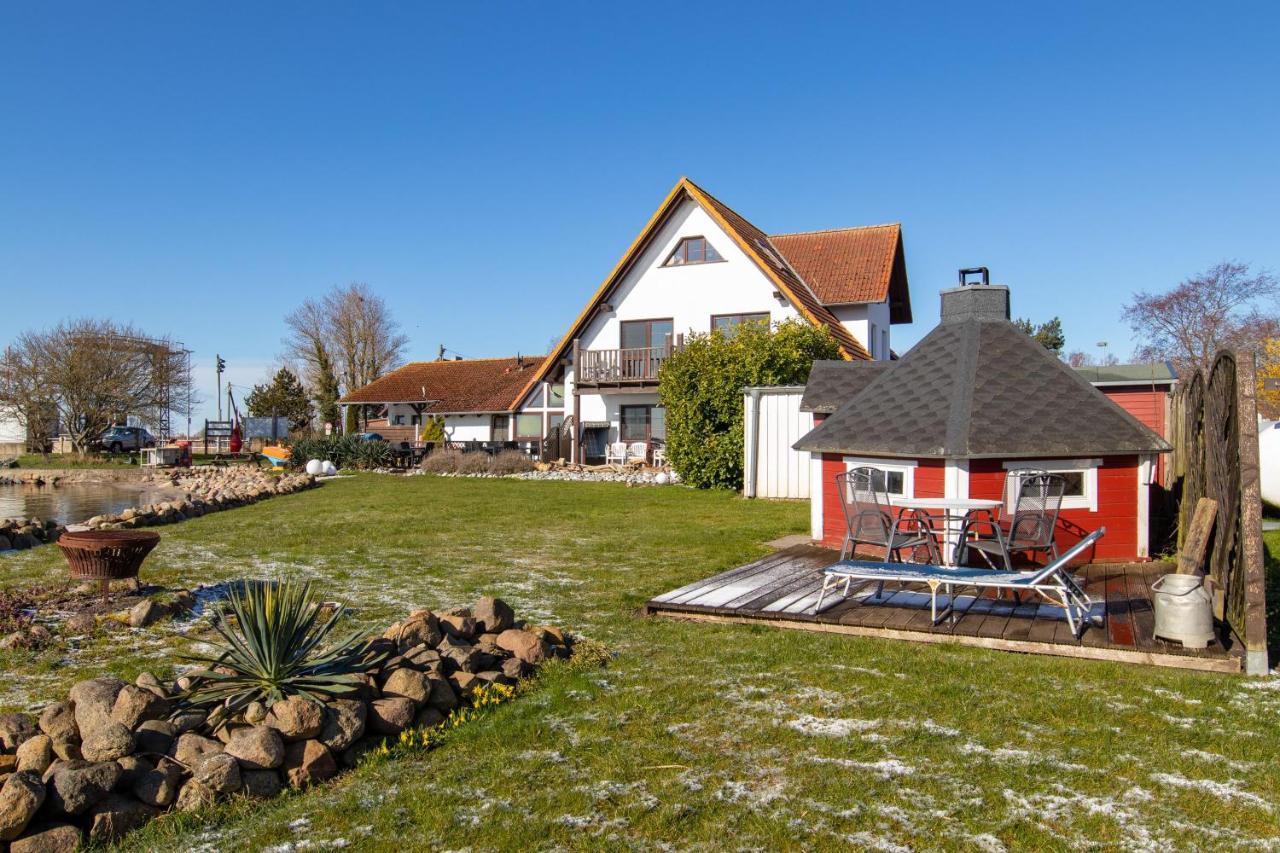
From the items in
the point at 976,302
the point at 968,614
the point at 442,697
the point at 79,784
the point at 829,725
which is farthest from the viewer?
the point at 976,302

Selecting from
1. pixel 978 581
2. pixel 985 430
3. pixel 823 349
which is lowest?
pixel 978 581

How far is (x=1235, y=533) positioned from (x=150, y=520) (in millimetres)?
15051

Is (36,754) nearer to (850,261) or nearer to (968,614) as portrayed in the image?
(968,614)

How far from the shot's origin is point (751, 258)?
25.9 metres

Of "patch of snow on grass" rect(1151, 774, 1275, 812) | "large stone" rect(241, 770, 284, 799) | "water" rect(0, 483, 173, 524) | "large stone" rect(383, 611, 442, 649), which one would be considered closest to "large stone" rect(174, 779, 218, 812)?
"large stone" rect(241, 770, 284, 799)

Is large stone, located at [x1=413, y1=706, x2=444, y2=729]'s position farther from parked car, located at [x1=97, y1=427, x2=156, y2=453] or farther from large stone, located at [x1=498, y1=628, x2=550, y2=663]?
parked car, located at [x1=97, y1=427, x2=156, y2=453]

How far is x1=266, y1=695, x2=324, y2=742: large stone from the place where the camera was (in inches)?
167

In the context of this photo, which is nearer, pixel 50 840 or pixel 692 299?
pixel 50 840

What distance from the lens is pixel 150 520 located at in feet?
47.6

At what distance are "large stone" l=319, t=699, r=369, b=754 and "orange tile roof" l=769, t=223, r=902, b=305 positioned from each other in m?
24.1

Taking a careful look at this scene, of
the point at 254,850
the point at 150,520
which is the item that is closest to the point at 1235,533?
the point at 254,850

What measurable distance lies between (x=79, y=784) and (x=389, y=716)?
1419 mm

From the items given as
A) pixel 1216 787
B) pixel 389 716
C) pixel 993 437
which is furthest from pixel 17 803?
pixel 993 437

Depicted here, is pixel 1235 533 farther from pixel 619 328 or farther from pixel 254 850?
pixel 619 328
